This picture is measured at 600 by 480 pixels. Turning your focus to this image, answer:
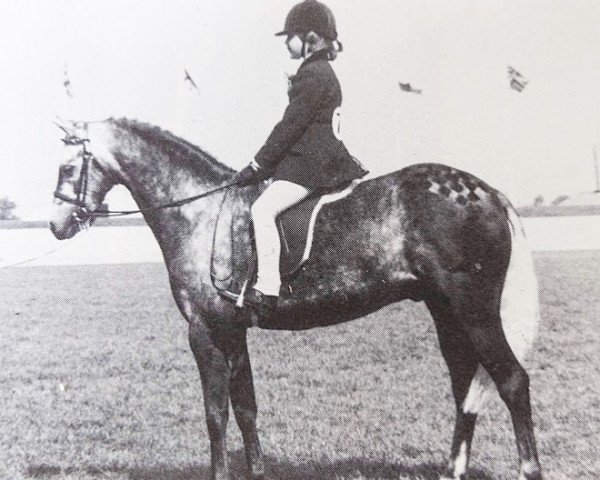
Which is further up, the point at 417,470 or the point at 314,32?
the point at 314,32

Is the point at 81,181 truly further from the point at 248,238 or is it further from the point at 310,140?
the point at 310,140

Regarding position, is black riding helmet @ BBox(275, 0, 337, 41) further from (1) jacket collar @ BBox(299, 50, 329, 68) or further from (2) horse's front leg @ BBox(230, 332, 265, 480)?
(2) horse's front leg @ BBox(230, 332, 265, 480)

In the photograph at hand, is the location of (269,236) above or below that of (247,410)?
above

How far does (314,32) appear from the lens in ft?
12.5

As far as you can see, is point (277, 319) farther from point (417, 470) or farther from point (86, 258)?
point (86, 258)

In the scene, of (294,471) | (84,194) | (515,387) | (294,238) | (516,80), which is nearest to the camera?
(515,387)

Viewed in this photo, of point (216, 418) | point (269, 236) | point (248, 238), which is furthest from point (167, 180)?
point (216, 418)

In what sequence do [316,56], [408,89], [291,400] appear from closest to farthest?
[316,56]
[291,400]
[408,89]

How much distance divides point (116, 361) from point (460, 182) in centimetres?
454

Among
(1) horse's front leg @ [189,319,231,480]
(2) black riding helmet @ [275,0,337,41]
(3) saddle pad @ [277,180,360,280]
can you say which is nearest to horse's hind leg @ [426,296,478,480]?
(3) saddle pad @ [277,180,360,280]

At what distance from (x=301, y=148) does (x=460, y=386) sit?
1756 mm

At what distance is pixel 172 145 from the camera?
405 cm

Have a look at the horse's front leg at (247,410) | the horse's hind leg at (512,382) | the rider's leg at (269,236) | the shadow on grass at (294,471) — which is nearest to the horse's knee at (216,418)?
the horse's front leg at (247,410)

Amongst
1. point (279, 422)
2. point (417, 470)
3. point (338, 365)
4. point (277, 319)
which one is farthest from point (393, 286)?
point (338, 365)
